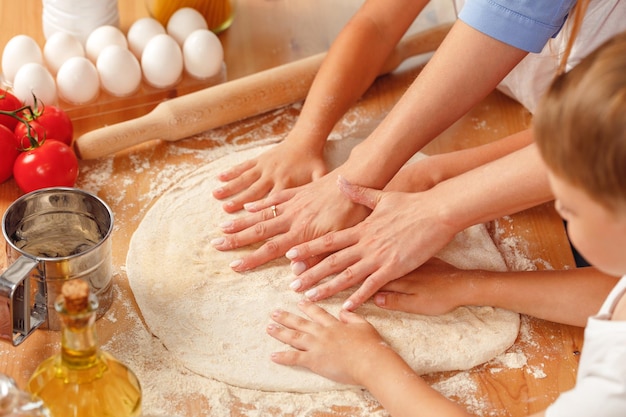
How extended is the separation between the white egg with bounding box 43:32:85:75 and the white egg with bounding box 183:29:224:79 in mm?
217

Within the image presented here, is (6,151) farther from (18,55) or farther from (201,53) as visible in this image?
(201,53)

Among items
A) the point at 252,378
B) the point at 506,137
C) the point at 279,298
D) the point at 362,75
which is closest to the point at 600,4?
the point at 506,137

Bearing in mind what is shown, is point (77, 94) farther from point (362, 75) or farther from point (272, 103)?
point (362, 75)

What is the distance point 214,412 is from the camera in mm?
1164

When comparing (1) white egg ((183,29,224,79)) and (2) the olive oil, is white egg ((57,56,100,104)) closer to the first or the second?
(1) white egg ((183,29,224,79))

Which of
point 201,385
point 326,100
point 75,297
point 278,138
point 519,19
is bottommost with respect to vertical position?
point 201,385

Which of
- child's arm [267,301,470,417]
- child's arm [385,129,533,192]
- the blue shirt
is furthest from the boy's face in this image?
child's arm [385,129,533,192]

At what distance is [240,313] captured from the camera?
1.29 metres

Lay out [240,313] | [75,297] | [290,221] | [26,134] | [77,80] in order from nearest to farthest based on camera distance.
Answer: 1. [75,297]
2. [240,313]
3. [290,221]
4. [26,134]
5. [77,80]

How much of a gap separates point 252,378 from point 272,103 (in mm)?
670

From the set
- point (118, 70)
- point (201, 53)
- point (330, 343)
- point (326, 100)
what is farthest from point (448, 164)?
point (118, 70)

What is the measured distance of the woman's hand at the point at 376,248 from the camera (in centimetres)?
130

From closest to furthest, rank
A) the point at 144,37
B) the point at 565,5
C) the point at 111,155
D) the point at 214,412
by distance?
the point at 214,412 < the point at 565,5 < the point at 111,155 < the point at 144,37

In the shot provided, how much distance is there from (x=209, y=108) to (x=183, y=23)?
0.25 m
